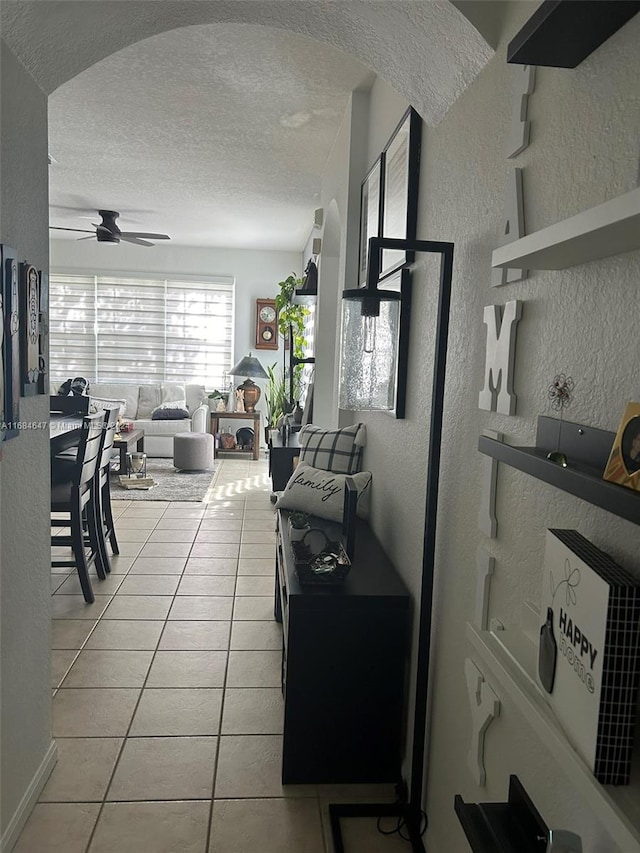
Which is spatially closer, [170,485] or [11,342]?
[11,342]

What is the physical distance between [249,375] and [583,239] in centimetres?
706

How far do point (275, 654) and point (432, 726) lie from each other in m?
1.25

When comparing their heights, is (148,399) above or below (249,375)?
below

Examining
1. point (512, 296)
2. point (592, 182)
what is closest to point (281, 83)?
point (512, 296)

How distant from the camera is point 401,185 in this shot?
2.33 m

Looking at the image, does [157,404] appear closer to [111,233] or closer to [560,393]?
[111,233]

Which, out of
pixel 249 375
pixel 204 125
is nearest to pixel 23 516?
pixel 204 125

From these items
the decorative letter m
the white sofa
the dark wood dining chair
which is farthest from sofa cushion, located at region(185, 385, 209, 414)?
the decorative letter m

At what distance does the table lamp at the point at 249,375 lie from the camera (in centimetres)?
787

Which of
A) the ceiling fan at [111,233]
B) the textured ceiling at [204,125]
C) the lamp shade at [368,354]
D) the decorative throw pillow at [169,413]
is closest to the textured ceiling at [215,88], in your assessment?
the textured ceiling at [204,125]

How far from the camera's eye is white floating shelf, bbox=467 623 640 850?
2.20 feet

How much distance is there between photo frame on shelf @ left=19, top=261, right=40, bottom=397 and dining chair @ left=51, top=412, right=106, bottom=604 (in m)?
1.56

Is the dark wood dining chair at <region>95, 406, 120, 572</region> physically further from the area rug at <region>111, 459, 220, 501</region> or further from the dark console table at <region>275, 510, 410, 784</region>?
the dark console table at <region>275, 510, 410, 784</region>

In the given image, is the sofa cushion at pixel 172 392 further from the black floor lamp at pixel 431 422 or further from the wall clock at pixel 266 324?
the black floor lamp at pixel 431 422
